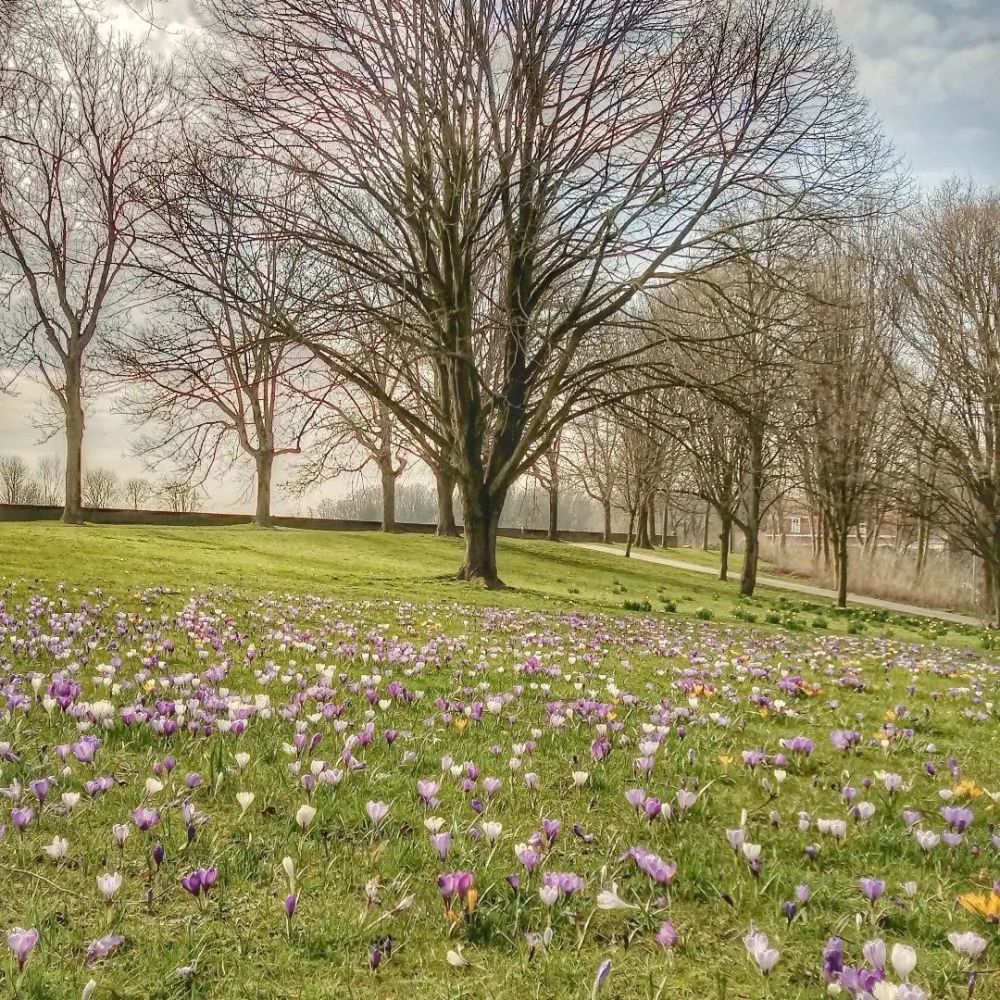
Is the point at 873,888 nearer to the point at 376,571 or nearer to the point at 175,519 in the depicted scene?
the point at 376,571

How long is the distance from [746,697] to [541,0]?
1500 cm

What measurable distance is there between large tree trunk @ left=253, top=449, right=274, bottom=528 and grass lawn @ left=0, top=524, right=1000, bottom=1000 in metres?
31.8

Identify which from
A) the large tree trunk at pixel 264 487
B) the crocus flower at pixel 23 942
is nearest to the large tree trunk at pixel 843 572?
the large tree trunk at pixel 264 487

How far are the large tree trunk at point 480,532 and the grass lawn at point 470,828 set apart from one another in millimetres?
11542

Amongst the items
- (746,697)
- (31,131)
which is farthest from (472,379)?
(31,131)

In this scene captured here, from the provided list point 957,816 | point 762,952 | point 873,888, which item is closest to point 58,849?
point 762,952

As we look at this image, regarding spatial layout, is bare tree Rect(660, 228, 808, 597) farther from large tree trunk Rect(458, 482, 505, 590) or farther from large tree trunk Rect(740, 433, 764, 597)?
large tree trunk Rect(458, 482, 505, 590)

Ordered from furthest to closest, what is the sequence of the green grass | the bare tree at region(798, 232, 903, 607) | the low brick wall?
the low brick wall → the bare tree at region(798, 232, 903, 607) → the green grass

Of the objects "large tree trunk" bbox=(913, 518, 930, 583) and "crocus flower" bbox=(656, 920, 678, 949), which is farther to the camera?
"large tree trunk" bbox=(913, 518, 930, 583)

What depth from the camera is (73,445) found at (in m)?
31.7

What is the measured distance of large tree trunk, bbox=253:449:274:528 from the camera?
38.5 meters

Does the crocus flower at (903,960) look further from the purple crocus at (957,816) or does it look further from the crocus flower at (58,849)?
the crocus flower at (58,849)

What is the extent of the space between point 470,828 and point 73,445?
3402cm

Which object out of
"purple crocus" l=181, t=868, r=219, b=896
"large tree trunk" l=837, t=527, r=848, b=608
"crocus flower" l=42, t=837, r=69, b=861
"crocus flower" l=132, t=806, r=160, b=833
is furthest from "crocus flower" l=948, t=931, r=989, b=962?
"large tree trunk" l=837, t=527, r=848, b=608
